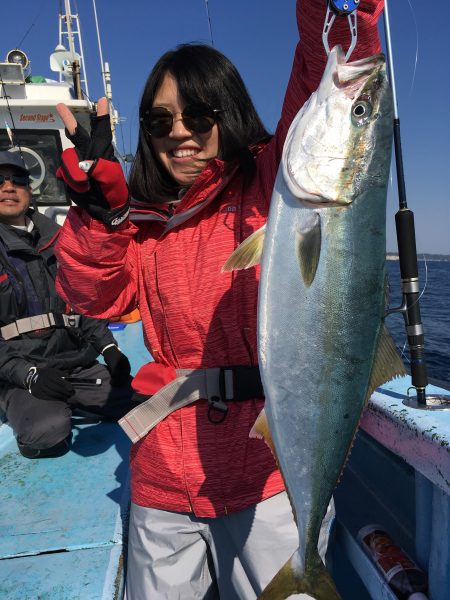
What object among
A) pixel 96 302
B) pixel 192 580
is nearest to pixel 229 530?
pixel 192 580

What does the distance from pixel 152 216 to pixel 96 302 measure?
442 millimetres

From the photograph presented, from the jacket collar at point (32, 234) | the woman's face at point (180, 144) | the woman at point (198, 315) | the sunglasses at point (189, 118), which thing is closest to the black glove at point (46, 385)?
the jacket collar at point (32, 234)

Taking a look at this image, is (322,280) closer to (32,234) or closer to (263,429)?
(263,429)

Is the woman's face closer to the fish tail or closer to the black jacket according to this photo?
the fish tail

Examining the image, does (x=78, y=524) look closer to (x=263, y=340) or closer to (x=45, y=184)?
(x=263, y=340)

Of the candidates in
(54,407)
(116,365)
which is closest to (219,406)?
(54,407)

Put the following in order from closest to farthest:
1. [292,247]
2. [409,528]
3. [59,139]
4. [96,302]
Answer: [292,247]
[96,302]
[409,528]
[59,139]

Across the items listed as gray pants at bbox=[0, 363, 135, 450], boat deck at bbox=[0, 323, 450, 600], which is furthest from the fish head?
gray pants at bbox=[0, 363, 135, 450]

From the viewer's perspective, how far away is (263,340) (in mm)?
1559

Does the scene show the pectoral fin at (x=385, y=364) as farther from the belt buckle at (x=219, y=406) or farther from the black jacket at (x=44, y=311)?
the black jacket at (x=44, y=311)

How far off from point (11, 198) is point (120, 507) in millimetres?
3264

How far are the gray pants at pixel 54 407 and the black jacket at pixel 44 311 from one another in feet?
0.61

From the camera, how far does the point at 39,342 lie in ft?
14.9

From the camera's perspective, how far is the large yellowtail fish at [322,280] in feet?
4.85
